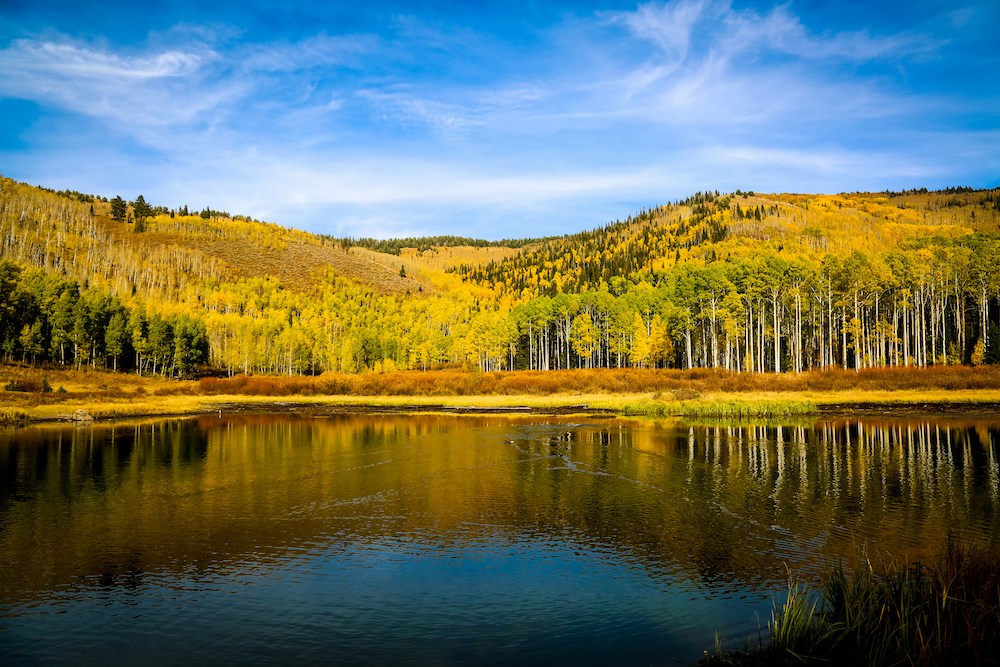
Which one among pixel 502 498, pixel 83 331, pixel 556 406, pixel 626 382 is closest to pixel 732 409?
pixel 556 406

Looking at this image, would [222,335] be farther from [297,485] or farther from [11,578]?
[11,578]

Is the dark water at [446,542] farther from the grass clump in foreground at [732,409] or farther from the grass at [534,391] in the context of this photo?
the grass at [534,391]

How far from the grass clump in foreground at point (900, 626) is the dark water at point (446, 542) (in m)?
2.16

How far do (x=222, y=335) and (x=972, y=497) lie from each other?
150 metres

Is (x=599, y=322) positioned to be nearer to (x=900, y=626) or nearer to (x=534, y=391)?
(x=534, y=391)

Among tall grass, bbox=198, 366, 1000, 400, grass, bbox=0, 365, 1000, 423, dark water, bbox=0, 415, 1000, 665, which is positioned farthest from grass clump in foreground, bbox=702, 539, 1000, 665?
tall grass, bbox=198, 366, 1000, 400

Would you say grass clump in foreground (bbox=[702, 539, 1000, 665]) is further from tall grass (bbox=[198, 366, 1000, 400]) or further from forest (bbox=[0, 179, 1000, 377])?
forest (bbox=[0, 179, 1000, 377])

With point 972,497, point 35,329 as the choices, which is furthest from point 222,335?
point 972,497

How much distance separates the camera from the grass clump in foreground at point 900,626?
371 inches

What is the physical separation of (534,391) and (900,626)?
6985 centimetres

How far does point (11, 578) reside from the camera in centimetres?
1670

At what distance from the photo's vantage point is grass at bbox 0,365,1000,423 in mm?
59406

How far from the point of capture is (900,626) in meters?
9.73

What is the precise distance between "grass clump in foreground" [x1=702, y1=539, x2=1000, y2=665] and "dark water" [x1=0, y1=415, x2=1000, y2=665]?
2156 mm
